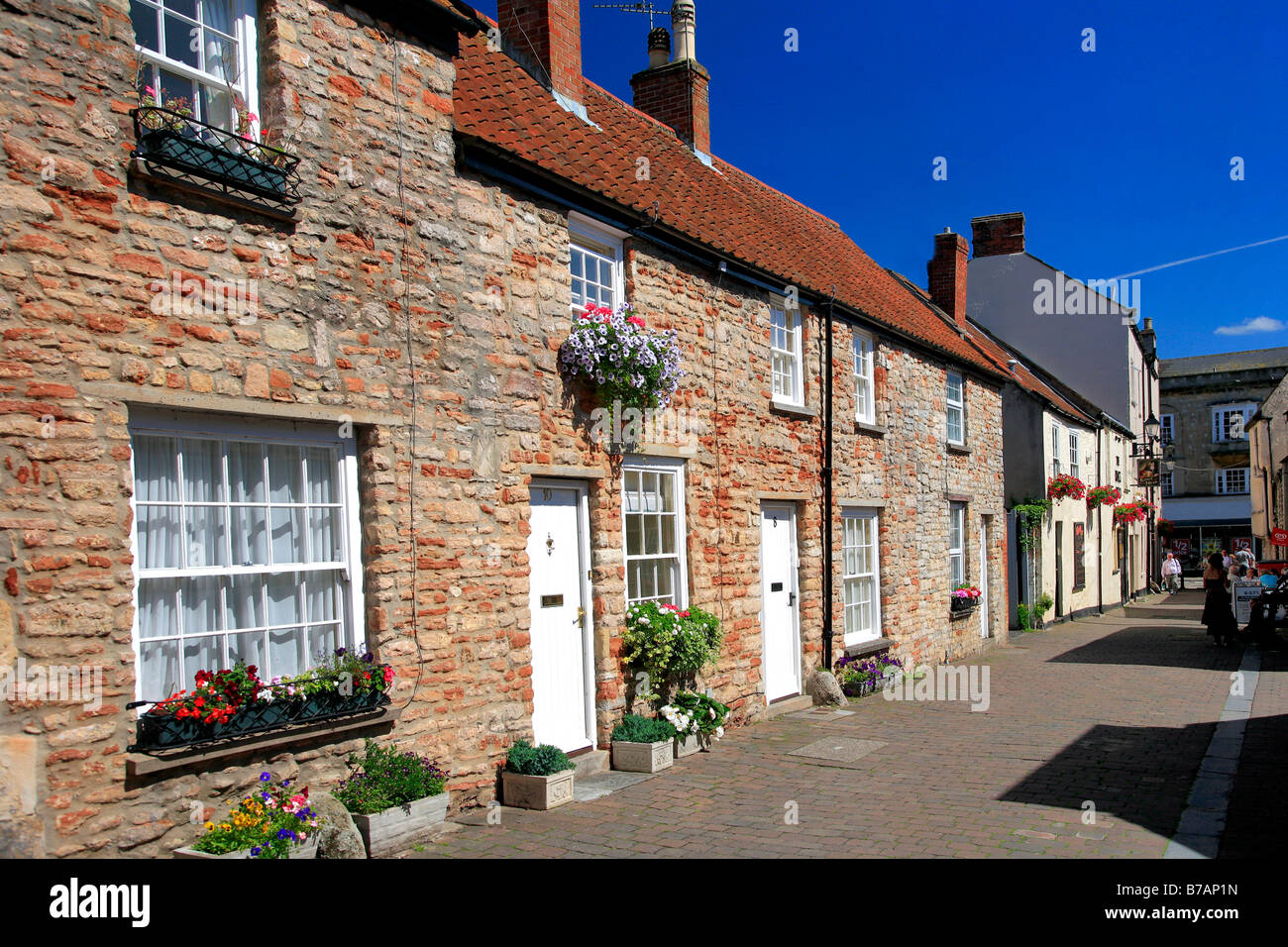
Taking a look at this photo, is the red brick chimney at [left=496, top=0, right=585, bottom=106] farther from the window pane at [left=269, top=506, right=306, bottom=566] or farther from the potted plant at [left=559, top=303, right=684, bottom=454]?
the window pane at [left=269, top=506, right=306, bottom=566]

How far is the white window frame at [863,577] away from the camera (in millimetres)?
13375

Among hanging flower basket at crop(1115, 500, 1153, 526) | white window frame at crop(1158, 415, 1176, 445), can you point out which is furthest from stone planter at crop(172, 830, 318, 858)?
white window frame at crop(1158, 415, 1176, 445)

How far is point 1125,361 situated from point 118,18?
28979 millimetres

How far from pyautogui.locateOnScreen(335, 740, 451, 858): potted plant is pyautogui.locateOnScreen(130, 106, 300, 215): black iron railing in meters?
3.54

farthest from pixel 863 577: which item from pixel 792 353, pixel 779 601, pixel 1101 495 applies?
pixel 1101 495

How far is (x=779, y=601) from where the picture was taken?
469 inches

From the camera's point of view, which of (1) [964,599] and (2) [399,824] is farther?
(1) [964,599]

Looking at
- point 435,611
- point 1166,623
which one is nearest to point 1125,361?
point 1166,623

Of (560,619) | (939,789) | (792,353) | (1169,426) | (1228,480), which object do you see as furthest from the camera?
(1169,426)

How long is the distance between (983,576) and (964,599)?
229 cm

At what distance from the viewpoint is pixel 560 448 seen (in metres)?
8.34

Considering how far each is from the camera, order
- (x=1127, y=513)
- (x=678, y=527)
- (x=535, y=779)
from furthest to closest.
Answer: (x=1127, y=513)
(x=678, y=527)
(x=535, y=779)

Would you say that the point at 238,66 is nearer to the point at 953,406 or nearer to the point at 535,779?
the point at 535,779
